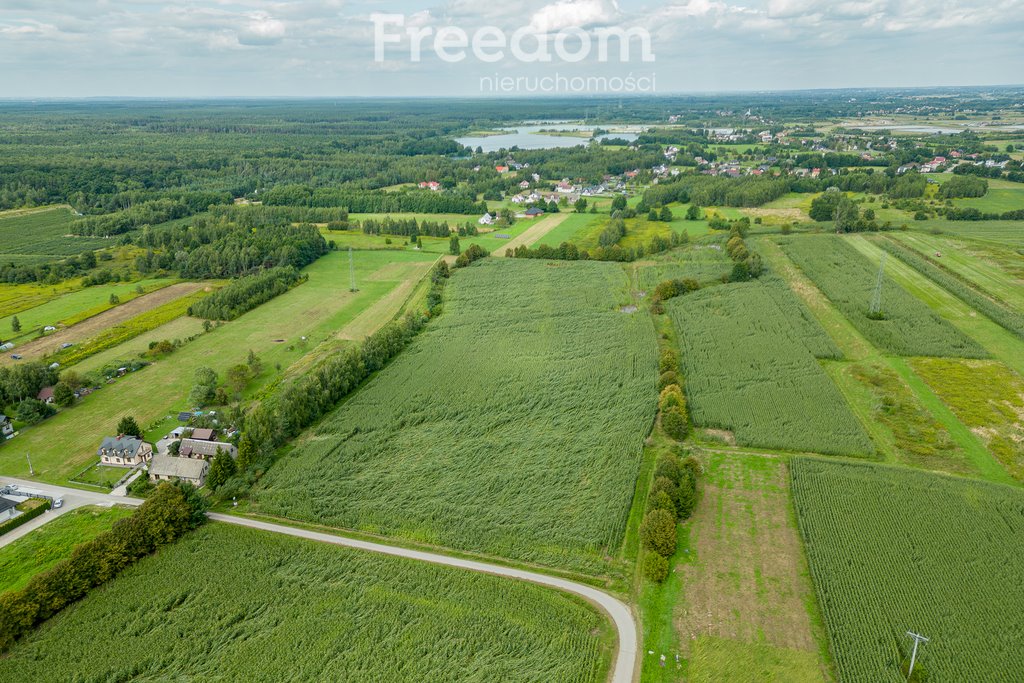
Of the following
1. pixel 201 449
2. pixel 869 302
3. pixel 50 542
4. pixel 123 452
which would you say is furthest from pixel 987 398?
pixel 50 542

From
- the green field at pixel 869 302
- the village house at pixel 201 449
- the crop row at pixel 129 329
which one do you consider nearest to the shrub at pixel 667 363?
the green field at pixel 869 302

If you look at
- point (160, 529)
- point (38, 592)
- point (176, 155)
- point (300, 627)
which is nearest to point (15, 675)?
point (38, 592)

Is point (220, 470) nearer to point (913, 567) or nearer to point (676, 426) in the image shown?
point (676, 426)

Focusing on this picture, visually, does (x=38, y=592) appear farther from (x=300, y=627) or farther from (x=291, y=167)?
(x=291, y=167)

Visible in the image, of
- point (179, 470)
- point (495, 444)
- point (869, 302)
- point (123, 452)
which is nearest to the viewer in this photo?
point (179, 470)

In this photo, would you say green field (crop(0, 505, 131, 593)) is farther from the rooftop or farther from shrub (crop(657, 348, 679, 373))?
shrub (crop(657, 348, 679, 373))

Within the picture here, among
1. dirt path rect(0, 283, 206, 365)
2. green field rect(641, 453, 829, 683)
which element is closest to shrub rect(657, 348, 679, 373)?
green field rect(641, 453, 829, 683)
